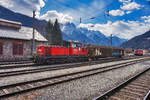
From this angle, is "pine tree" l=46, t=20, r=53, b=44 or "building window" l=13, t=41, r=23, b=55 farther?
"pine tree" l=46, t=20, r=53, b=44

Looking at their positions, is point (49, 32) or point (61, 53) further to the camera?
point (49, 32)

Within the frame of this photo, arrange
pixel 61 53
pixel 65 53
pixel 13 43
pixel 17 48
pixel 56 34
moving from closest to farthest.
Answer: pixel 61 53, pixel 65 53, pixel 13 43, pixel 17 48, pixel 56 34

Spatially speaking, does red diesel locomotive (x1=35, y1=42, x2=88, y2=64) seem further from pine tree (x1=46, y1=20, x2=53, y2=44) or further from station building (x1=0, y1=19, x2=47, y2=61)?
pine tree (x1=46, y1=20, x2=53, y2=44)

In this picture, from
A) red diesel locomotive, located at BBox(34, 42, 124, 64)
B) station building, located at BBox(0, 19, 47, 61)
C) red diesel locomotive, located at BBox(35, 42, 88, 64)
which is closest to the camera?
red diesel locomotive, located at BBox(35, 42, 88, 64)

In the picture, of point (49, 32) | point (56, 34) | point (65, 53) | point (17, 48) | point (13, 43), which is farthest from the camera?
point (49, 32)

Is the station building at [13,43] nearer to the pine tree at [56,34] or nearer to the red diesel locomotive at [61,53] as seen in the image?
→ the red diesel locomotive at [61,53]

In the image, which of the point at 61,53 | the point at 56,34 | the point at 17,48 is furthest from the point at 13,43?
the point at 56,34

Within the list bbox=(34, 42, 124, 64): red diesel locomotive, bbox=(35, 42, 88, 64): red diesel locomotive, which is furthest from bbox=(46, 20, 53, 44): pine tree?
bbox=(35, 42, 88, 64): red diesel locomotive

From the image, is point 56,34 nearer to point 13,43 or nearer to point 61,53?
point 13,43

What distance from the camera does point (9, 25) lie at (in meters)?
25.8

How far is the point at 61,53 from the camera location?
16750 millimetres

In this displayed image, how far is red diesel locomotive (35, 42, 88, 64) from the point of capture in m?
15.0

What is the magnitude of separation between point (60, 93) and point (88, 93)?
135 centimetres

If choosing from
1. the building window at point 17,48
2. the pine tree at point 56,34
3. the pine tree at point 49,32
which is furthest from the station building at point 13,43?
the pine tree at point 49,32
